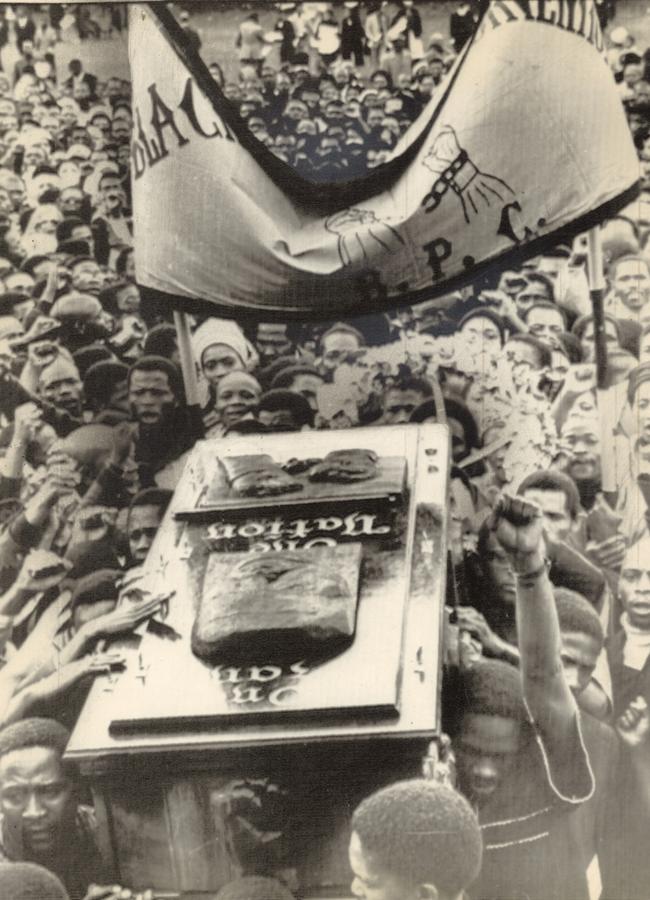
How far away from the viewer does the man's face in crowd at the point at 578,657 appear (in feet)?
8.24

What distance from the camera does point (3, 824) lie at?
2.49 metres

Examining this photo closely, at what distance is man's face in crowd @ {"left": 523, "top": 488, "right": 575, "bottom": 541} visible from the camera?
8.38ft

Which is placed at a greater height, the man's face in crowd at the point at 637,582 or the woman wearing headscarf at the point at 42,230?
the woman wearing headscarf at the point at 42,230

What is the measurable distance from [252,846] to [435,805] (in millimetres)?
394

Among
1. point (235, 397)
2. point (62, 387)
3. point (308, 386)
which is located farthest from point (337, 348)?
point (62, 387)

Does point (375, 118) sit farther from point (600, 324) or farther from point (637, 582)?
point (637, 582)

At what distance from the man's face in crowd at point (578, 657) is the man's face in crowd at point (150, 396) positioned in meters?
1.04

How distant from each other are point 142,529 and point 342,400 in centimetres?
55

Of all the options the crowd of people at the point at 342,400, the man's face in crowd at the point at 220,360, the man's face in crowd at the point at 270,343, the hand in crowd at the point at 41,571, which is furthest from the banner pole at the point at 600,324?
the hand in crowd at the point at 41,571

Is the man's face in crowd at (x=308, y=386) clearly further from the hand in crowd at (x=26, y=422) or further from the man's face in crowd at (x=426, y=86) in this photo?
the man's face in crowd at (x=426, y=86)

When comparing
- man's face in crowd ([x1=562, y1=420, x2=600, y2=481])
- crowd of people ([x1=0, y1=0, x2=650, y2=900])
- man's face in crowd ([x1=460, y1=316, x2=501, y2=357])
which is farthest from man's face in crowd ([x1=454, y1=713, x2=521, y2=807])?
man's face in crowd ([x1=460, y1=316, x2=501, y2=357])

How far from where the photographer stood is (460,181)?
259 centimetres

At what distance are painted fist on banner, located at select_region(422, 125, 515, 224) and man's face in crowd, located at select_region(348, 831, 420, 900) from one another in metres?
1.42

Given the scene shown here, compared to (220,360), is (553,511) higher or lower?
lower
